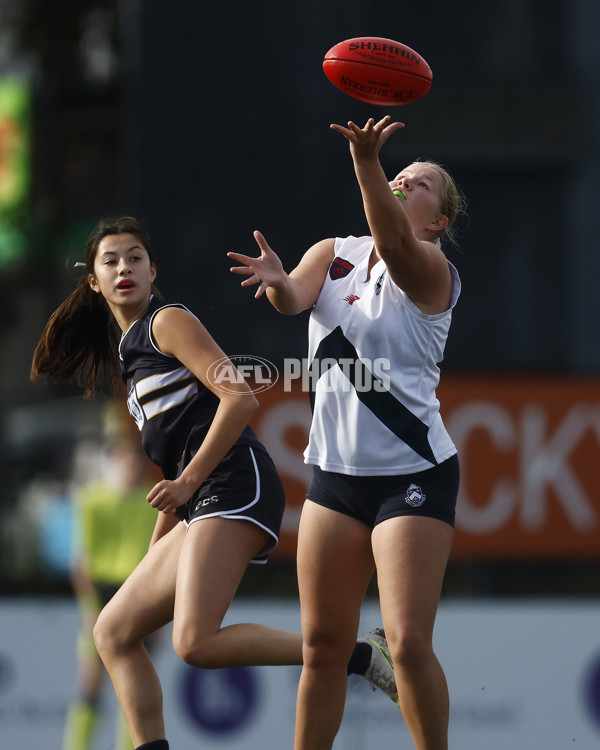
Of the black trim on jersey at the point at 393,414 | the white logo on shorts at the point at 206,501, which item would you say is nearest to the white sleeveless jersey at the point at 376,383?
the black trim on jersey at the point at 393,414

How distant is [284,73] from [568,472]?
3.22 metres

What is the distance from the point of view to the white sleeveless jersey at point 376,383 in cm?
378

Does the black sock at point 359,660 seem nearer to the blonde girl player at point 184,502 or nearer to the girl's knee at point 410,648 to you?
the blonde girl player at point 184,502

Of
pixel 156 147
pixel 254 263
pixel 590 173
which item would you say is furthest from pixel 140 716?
pixel 590 173

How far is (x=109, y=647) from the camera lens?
396 centimetres

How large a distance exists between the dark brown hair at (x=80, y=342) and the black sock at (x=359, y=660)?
1.28 metres

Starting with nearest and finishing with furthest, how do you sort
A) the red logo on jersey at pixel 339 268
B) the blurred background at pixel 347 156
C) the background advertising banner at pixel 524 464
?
the red logo on jersey at pixel 339 268, the background advertising banner at pixel 524 464, the blurred background at pixel 347 156

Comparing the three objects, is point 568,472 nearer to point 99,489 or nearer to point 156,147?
point 99,489

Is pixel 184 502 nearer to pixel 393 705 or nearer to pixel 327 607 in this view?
pixel 327 607

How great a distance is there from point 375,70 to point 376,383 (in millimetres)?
1017

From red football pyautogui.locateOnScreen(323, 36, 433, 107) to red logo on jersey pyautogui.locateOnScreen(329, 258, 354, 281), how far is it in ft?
1.70

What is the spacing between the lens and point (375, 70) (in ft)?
12.9

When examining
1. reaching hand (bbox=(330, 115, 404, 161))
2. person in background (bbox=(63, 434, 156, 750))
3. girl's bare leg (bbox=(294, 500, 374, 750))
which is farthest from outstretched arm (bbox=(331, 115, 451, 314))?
person in background (bbox=(63, 434, 156, 750))

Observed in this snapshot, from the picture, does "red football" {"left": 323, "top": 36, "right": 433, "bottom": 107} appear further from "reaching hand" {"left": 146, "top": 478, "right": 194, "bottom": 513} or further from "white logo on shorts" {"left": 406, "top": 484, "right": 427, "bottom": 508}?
"reaching hand" {"left": 146, "top": 478, "right": 194, "bottom": 513}
